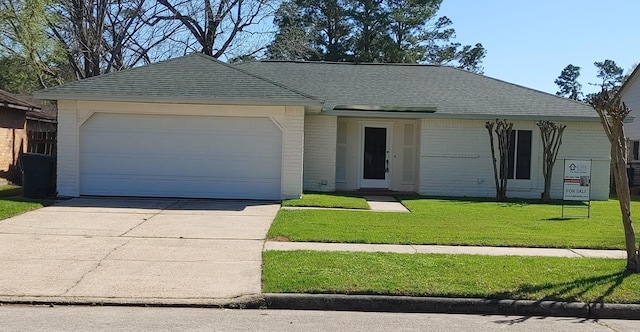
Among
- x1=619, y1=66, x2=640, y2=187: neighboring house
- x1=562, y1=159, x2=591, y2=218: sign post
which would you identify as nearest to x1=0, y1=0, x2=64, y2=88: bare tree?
x1=562, y1=159, x2=591, y2=218: sign post

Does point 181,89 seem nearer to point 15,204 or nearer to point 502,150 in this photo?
point 15,204

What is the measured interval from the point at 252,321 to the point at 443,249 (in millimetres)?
4421

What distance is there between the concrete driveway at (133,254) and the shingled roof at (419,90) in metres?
7.20

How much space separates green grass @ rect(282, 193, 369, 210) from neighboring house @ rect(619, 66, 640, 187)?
15.4 m

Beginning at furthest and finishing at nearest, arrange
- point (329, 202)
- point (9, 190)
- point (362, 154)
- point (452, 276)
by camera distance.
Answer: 1. point (362, 154)
2. point (9, 190)
3. point (329, 202)
4. point (452, 276)

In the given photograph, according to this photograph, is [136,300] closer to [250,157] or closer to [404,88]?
[250,157]

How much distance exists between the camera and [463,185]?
18406 mm

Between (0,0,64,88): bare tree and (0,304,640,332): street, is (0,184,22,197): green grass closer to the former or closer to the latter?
(0,0,64,88): bare tree

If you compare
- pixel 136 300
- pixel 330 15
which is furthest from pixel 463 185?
pixel 330 15

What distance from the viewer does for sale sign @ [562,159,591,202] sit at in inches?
565

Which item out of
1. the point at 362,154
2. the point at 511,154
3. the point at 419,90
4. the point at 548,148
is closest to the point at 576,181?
the point at 548,148

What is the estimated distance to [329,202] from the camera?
1512cm

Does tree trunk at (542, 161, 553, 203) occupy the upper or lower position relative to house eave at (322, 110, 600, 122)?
lower

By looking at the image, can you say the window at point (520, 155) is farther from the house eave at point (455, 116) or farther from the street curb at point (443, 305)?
the street curb at point (443, 305)
